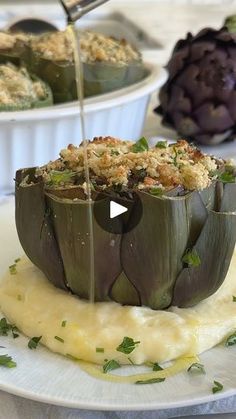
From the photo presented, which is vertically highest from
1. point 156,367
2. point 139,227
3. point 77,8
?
point 77,8

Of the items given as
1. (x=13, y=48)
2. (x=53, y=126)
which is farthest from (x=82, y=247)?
(x=13, y=48)

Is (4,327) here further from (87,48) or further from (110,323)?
(87,48)

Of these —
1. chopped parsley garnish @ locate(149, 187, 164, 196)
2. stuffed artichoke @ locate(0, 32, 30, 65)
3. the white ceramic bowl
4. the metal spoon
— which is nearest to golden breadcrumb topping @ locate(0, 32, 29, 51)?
stuffed artichoke @ locate(0, 32, 30, 65)

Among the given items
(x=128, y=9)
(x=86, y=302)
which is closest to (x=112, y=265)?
(x=86, y=302)

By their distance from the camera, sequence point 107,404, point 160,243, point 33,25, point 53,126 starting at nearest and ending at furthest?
point 107,404
point 160,243
point 53,126
point 33,25

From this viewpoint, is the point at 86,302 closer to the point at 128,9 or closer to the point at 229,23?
the point at 229,23

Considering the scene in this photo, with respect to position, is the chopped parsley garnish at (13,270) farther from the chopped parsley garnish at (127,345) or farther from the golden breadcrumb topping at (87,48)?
the golden breadcrumb topping at (87,48)

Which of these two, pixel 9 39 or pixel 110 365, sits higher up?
pixel 9 39

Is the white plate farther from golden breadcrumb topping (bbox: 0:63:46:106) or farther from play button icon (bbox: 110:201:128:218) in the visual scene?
golden breadcrumb topping (bbox: 0:63:46:106)

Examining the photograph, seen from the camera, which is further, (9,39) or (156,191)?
(9,39)
